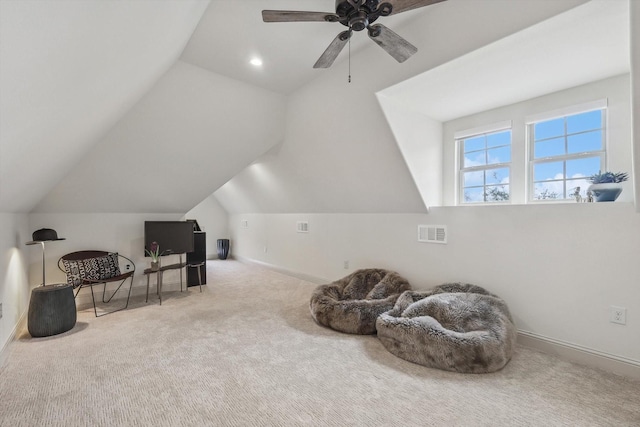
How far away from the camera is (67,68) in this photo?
143 centimetres

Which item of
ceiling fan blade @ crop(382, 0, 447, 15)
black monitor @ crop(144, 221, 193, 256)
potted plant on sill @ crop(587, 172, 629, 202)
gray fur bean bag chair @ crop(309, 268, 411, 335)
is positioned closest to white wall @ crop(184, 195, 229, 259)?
black monitor @ crop(144, 221, 193, 256)

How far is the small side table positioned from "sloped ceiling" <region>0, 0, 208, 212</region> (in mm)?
939

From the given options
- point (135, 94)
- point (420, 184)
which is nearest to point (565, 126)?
point (420, 184)

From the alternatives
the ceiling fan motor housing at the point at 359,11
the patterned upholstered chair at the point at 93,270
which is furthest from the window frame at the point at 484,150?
the patterned upholstered chair at the point at 93,270

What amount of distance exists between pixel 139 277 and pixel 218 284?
126 centimetres

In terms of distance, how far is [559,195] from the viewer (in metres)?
3.03

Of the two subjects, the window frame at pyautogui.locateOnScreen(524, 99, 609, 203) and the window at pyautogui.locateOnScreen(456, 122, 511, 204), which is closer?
the window frame at pyautogui.locateOnScreen(524, 99, 609, 203)

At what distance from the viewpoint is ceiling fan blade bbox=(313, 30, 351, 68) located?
6.39ft

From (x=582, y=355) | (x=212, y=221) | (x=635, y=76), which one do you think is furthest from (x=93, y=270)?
(x=635, y=76)

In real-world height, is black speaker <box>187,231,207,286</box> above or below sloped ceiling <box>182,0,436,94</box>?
below

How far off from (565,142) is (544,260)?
1.29 m

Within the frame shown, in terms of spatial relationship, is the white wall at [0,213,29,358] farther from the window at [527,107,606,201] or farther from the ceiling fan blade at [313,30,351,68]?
the window at [527,107,606,201]

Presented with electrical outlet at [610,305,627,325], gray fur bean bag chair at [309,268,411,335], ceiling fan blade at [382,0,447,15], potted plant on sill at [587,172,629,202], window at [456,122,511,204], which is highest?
ceiling fan blade at [382,0,447,15]

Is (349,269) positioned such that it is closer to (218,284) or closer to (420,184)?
(420,184)
